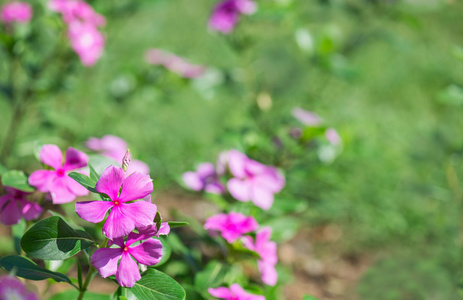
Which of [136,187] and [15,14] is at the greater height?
[136,187]

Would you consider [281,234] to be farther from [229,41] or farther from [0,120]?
[0,120]

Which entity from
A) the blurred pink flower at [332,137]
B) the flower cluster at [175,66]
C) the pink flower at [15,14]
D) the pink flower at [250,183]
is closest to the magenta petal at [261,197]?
the pink flower at [250,183]

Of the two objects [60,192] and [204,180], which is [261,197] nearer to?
[204,180]

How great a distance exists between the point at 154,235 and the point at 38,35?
4.05ft

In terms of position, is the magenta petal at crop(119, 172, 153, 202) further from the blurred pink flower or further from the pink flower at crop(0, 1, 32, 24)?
the pink flower at crop(0, 1, 32, 24)

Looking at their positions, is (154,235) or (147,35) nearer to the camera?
(154,235)

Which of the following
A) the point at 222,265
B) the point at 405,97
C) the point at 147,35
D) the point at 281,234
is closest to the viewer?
the point at 222,265

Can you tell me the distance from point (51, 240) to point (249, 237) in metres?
0.47

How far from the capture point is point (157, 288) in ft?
2.60

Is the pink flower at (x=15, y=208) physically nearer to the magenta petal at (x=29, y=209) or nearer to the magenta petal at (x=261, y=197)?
the magenta petal at (x=29, y=209)

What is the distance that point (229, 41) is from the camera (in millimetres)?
1968

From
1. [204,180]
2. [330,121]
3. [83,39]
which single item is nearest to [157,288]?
[204,180]

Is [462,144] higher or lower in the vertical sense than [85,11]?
higher

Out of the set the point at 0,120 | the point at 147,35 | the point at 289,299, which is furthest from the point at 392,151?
the point at 0,120
